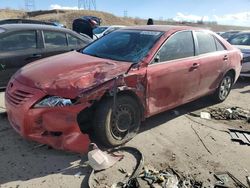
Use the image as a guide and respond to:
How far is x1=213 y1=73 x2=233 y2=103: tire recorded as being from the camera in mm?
7008

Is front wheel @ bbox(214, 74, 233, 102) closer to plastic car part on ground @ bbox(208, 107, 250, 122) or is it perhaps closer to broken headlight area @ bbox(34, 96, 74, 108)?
plastic car part on ground @ bbox(208, 107, 250, 122)

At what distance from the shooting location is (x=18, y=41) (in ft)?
23.7

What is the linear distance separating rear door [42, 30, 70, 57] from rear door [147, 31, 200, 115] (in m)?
3.17

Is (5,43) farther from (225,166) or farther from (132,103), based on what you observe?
(225,166)

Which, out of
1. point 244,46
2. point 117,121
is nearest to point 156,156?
point 117,121

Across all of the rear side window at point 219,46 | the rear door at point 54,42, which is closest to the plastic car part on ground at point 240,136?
the rear side window at point 219,46

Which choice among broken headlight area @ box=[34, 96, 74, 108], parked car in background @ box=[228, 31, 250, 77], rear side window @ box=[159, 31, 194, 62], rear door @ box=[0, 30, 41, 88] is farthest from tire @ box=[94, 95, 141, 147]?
parked car in background @ box=[228, 31, 250, 77]

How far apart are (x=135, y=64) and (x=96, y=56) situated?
83cm

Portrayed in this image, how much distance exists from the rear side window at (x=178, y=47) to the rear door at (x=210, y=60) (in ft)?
0.86

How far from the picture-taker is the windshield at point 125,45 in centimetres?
517

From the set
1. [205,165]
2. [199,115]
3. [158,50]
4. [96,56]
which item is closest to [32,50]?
[96,56]

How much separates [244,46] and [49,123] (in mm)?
7857

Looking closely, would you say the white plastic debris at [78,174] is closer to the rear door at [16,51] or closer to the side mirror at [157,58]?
the side mirror at [157,58]

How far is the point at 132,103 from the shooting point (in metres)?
4.77
